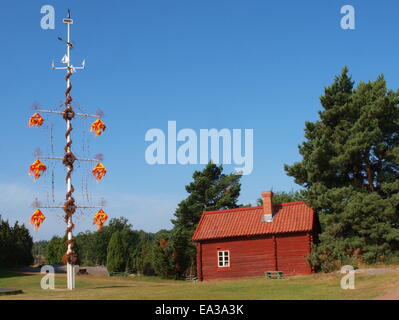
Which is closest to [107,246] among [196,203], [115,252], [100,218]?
[115,252]

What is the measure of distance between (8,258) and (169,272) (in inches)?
703

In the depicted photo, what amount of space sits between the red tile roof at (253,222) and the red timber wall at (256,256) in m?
0.52

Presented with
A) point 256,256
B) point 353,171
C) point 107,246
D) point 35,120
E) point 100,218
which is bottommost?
point 107,246

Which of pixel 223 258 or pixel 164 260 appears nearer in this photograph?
pixel 223 258

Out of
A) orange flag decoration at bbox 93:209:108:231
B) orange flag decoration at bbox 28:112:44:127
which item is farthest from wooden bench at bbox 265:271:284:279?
orange flag decoration at bbox 28:112:44:127

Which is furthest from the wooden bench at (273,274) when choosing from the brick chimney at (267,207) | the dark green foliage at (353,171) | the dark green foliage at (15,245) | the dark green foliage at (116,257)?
the dark green foliage at (15,245)

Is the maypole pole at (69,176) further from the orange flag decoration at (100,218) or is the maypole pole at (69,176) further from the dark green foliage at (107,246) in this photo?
the dark green foliage at (107,246)

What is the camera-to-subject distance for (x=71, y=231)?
24.0m

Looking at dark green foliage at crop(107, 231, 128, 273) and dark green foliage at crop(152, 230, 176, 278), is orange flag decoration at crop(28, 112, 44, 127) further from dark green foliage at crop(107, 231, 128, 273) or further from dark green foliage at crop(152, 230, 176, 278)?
dark green foliage at crop(107, 231, 128, 273)

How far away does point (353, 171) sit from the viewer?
33.2 metres

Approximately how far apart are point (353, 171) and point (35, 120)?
2072cm

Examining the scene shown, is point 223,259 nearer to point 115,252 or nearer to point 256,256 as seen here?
point 256,256

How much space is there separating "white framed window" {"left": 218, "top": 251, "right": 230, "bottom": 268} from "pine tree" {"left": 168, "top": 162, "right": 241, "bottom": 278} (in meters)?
10.8

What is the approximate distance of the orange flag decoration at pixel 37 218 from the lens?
77.7 feet
